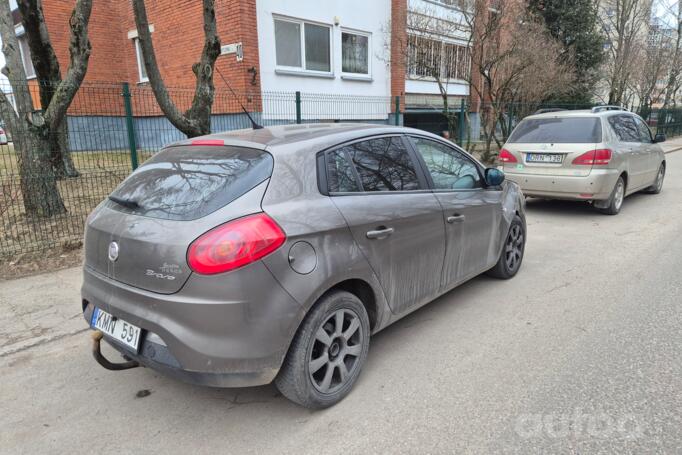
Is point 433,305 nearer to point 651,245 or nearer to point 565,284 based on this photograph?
point 565,284

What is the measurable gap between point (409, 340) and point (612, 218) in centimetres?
573

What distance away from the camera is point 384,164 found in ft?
10.8

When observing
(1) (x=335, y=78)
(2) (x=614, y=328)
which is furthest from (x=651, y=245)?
(1) (x=335, y=78)

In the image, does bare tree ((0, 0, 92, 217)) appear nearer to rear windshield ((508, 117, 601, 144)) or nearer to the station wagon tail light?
the station wagon tail light

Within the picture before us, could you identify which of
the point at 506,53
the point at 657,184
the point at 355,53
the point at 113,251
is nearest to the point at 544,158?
the point at 657,184

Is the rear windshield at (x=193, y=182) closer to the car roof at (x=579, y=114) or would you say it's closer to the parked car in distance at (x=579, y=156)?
the parked car in distance at (x=579, y=156)

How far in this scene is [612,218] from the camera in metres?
7.66

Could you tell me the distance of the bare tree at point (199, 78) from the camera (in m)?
6.66

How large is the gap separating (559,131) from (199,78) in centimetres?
584

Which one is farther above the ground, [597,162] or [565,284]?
[597,162]

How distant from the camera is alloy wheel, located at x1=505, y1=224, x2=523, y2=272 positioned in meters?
4.81

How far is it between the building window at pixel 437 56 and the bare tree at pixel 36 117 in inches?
334

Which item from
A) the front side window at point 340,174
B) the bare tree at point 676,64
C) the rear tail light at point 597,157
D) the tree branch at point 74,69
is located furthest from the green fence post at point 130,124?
the bare tree at point 676,64

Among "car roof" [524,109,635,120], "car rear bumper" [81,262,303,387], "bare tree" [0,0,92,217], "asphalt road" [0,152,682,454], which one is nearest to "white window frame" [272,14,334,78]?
"bare tree" [0,0,92,217]
